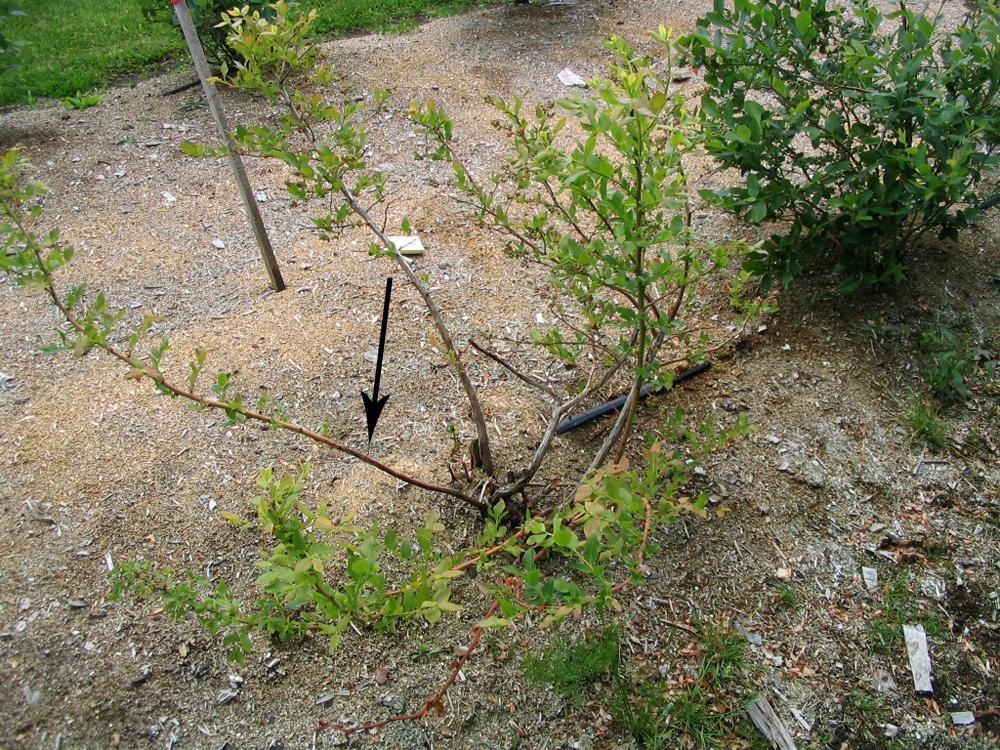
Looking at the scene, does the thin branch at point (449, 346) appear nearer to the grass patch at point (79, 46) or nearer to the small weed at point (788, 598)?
the small weed at point (788, 598)

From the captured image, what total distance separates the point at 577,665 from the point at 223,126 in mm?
2295

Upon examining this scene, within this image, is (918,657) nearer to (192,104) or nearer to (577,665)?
(577,665)

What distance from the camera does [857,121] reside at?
268 cm

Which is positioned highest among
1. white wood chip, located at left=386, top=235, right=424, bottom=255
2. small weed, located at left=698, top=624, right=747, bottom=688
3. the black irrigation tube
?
white wood chip, located at left=386, top=235, right=424, bottom=255

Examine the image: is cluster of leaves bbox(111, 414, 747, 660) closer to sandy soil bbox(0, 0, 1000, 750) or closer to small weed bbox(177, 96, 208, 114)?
sandy soil bbox(0, 0, 1000, 750)

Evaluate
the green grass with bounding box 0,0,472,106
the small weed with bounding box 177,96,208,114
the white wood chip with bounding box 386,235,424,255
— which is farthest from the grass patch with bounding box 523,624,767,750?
the green grass with bounding box 0,0,472,106

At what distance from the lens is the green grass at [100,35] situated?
5.82 metres

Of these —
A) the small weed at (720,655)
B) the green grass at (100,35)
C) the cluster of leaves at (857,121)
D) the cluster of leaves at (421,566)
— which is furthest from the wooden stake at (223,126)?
the green grass at (100,35)

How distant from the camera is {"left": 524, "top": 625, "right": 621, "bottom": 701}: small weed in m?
2.04

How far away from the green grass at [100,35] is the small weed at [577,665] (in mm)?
5575

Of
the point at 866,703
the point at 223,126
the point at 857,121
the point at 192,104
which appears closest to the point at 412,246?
the point at 223,126

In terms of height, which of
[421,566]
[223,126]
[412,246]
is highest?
[223,126]

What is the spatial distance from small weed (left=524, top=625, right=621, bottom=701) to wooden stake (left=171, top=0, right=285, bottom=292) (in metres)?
1.85

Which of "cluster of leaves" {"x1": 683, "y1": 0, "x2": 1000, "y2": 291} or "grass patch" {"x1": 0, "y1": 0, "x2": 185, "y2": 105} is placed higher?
"grass patch" {"x1": 0, "y1": 0, "x2": 185, "y2": 105}
